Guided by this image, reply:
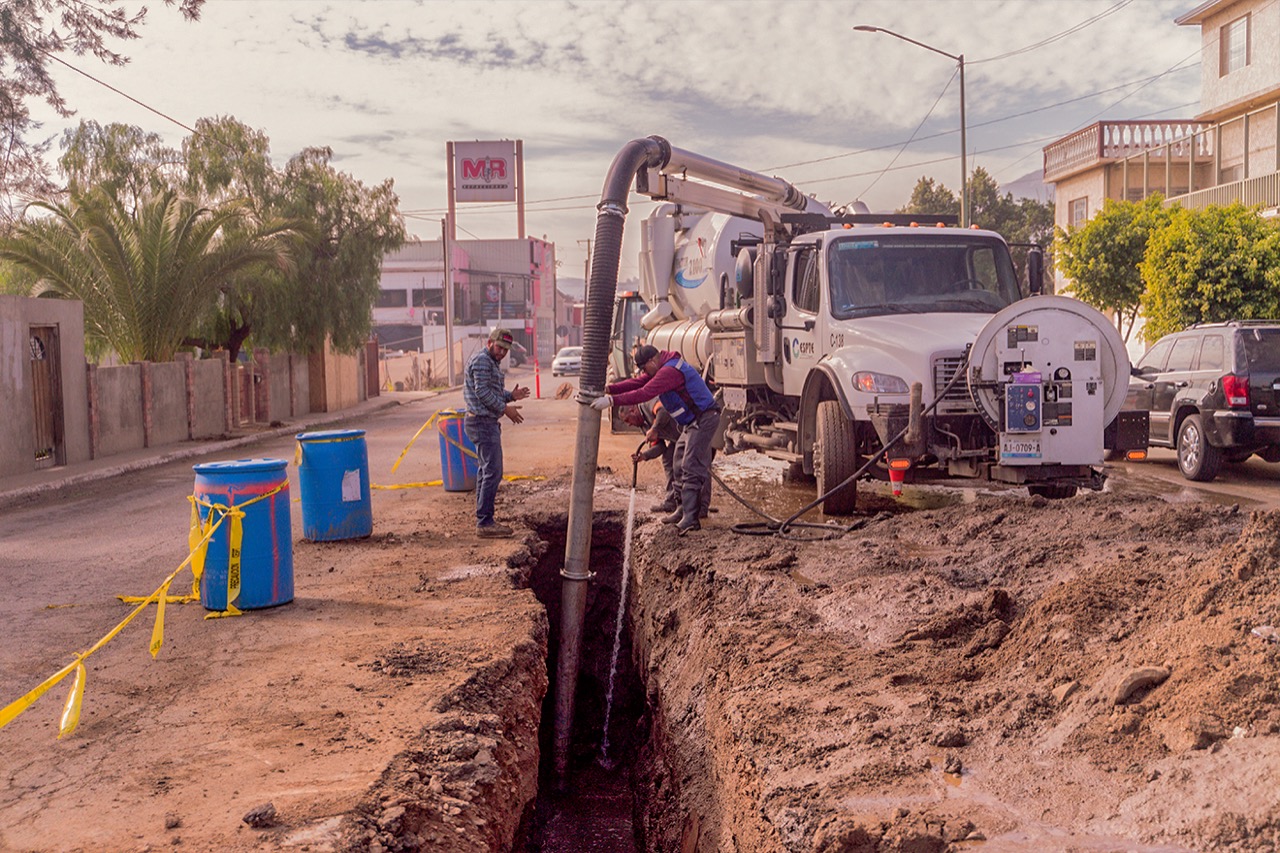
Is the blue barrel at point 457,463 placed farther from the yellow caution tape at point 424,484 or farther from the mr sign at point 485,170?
the mr sign at point 485,170

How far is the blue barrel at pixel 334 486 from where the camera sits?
922 centimetres

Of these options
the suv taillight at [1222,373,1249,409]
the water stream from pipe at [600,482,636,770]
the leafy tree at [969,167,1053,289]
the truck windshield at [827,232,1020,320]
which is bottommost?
the water stream from pipe at [600,482,636,770]

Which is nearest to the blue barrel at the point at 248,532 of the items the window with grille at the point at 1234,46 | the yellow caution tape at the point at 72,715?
the yellow caution tape at the point at 72,715

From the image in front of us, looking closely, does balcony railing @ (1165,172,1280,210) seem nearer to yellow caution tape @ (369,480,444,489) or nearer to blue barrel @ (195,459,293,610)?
yellow caution tape @ (369,480,444,489)

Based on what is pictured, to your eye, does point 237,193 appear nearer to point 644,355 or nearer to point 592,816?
point 644,355

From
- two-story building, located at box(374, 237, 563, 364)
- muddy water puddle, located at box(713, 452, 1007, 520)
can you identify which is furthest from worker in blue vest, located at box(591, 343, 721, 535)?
two-story building, located at box(374, 237, 563, 364)

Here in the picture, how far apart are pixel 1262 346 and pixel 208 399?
18.0 metres

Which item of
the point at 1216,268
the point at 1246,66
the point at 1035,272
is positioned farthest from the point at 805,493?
the point at 1246,66

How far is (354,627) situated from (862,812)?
12.4 feet

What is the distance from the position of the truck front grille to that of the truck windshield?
1319 mm

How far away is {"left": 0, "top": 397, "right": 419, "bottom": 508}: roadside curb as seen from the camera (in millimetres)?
13602

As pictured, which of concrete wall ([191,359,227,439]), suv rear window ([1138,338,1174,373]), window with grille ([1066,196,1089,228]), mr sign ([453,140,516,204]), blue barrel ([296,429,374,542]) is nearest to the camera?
Result: blue barrel ([296,429,374,542])

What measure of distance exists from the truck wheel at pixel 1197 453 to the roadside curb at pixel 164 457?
14.0m

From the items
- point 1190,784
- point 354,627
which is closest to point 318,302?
point 354,627
